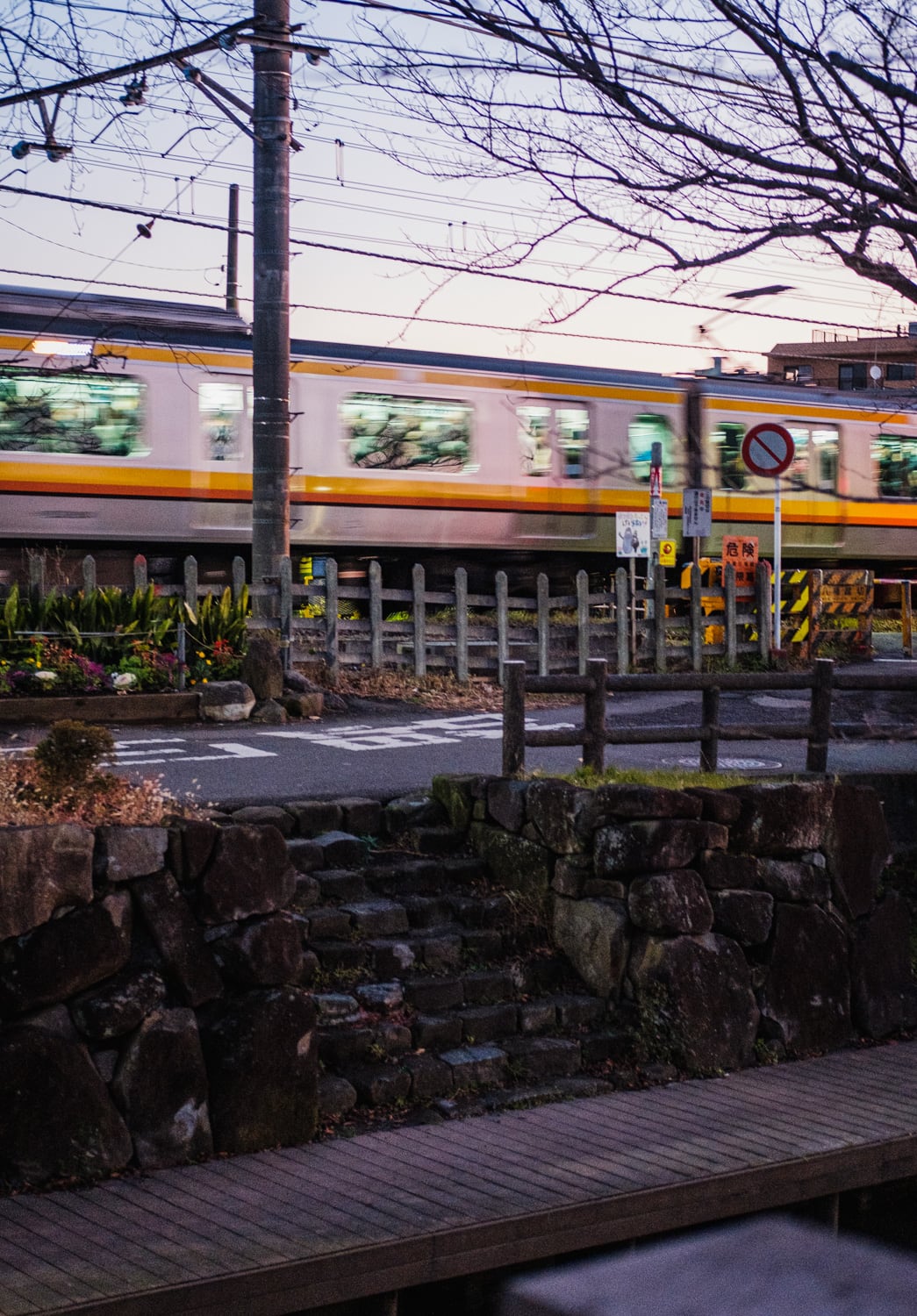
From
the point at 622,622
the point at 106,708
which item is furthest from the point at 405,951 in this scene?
the point at 622,622

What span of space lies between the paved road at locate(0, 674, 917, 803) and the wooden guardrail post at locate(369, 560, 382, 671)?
5.48 feet

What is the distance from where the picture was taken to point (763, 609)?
18016 millimetres

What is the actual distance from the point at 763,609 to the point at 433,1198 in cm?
1388

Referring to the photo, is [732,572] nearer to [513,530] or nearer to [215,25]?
[513,530]

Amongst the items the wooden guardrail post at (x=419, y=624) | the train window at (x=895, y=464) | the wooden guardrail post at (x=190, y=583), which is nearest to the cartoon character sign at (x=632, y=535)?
the wooden guardrail post at (x=419, y=624)

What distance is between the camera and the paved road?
29.6 feet

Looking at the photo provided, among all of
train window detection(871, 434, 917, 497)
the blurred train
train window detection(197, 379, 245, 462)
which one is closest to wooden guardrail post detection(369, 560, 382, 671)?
the blurred train

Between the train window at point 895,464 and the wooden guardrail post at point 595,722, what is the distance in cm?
1798

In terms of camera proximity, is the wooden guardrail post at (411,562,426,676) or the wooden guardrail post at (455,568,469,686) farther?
the wooden guardrail post at (455,568,469,686)

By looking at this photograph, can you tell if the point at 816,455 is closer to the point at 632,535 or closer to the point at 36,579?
the point at 632,535

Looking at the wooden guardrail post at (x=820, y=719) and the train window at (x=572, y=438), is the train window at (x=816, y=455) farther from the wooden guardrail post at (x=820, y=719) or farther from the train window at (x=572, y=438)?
the wooden guardrail post at (x=820, y=719)

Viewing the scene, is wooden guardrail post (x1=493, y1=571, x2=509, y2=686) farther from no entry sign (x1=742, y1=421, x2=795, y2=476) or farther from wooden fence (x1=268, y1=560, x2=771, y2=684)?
no entry sign (x1=742, y1=421, x2=795, y2=476)

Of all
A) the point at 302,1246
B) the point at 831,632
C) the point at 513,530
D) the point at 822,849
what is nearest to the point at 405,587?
the point at 513,530

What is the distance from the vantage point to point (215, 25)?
694cm
